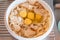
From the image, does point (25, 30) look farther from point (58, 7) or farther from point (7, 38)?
point (58, 7)

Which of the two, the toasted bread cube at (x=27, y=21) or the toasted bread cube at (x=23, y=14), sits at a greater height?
the toasted bread cube at (x=23, y=14)

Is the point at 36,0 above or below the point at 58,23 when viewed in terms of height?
above

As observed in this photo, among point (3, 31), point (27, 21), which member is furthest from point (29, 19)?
point (3, 31)

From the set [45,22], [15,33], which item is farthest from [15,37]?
[45,22]

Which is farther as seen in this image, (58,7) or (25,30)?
(58,7)

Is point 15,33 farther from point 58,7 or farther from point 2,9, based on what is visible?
point 58,7

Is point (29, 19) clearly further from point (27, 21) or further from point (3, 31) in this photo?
point (3, 31)

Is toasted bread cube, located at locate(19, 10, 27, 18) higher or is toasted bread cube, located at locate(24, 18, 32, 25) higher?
toasted bread cube, located at locate(19, 10, 27, 18)
